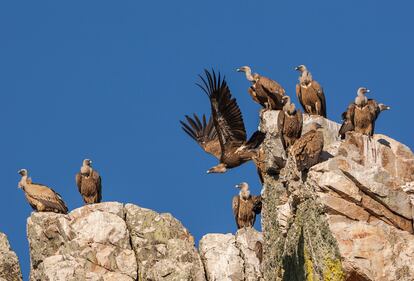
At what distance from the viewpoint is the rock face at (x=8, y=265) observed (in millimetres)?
32219

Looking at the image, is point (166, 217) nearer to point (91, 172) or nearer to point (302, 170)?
point (91, 172)

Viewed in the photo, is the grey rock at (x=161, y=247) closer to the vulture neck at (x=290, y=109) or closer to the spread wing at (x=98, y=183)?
the spread wing at (x=98, y=183)

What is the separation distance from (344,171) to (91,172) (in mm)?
12065

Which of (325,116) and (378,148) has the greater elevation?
(325,116)

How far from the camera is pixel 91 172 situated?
3419cm

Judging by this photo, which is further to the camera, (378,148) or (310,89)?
(310,89)

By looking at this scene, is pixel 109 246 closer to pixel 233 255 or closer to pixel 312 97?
pixel 233 255

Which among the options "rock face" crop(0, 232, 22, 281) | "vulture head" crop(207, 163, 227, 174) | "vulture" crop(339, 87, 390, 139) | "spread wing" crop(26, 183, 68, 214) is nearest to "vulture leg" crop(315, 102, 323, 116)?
"vulture" crop(339, 87, 390, 139)

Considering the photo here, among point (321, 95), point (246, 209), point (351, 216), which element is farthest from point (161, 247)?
point (351, 216)

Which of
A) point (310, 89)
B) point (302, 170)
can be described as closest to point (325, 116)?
point (310, 89)

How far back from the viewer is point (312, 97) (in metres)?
29.9

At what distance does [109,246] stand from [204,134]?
642cm

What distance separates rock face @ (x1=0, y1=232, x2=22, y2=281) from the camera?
32219 mm

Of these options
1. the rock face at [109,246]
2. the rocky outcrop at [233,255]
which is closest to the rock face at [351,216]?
the rocky outcrop at [233,255]
